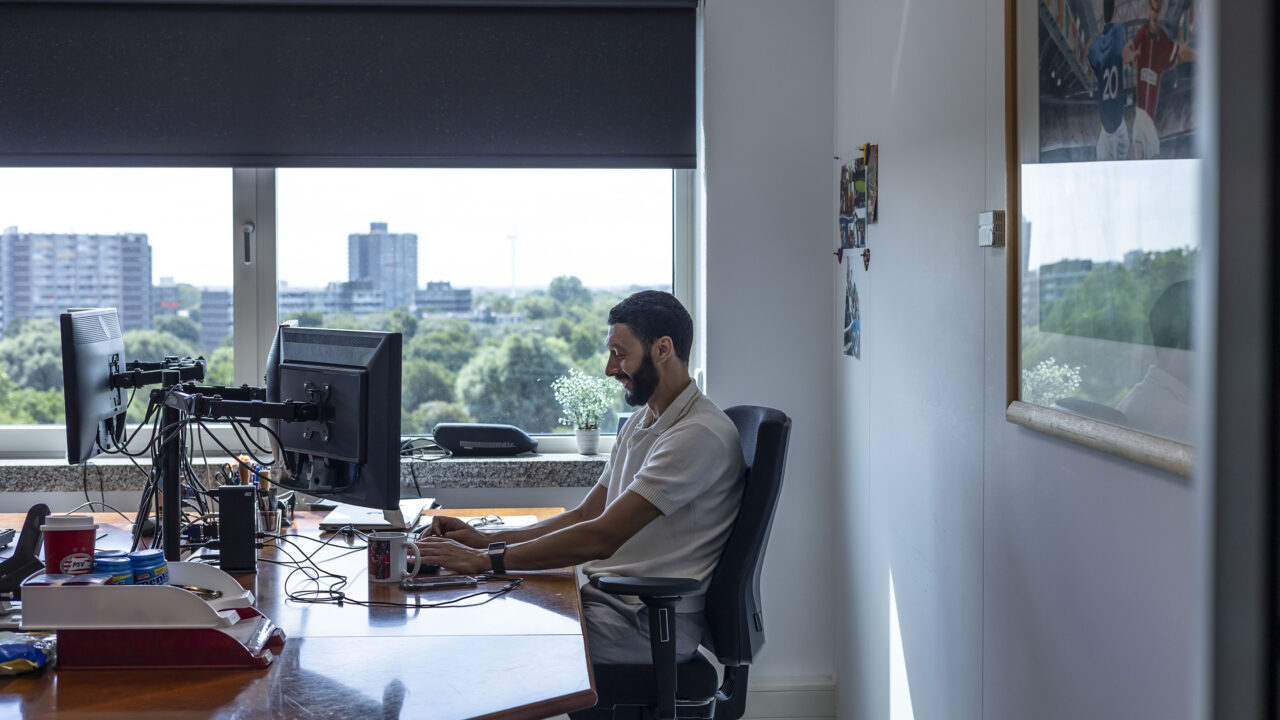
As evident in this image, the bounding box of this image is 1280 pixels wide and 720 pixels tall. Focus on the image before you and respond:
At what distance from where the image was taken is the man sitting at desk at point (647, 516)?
2070 mm

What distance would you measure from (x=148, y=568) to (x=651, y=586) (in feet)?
2.95

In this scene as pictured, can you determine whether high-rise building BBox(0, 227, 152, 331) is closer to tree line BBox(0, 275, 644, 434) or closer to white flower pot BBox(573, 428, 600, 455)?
tree line BBox(0, 275, 644, 434)

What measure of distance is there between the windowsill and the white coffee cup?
1.15 meters

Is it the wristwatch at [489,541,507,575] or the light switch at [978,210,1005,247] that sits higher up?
the light switch at [978,210,1005,247]

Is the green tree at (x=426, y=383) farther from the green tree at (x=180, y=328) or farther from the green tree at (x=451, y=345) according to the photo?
the green tree at (x=180, y=328)

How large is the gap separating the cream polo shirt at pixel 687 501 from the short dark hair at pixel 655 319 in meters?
0.22

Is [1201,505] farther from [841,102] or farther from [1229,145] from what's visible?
[841,102]

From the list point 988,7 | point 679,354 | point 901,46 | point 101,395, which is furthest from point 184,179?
point 988,7

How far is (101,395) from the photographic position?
86.0 inches

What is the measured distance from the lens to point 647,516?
214 cm

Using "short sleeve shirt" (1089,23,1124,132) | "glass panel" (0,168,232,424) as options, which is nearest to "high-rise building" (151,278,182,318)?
"glass panel" (0,168,232,424)

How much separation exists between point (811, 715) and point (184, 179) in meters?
2.70

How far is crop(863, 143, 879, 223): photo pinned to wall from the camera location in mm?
2578

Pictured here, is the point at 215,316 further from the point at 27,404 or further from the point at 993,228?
the point at 993,228
